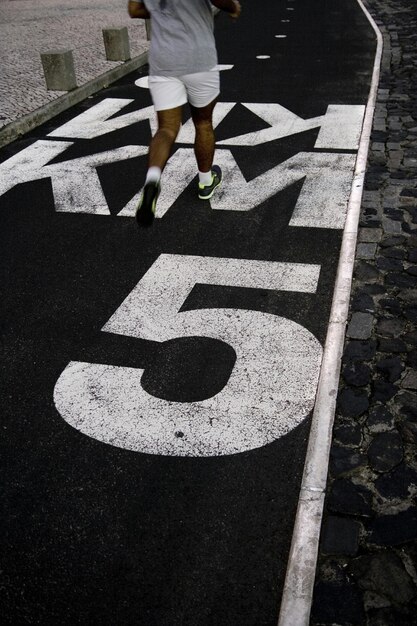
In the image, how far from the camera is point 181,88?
498cm

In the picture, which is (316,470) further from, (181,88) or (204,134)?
(204,134)

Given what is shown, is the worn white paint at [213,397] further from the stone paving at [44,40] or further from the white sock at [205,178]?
the stone paving at [44,40]

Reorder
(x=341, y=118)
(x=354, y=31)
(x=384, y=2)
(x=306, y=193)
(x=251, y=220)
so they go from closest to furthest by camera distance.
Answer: (x=251, y=220) < (x=306, y=193) < (x=341, y=118) < (x=354, y=31) < (x=384, y=2)

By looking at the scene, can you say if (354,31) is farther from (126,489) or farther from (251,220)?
(126,489)

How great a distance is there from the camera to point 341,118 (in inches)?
309

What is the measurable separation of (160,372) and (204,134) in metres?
2.72

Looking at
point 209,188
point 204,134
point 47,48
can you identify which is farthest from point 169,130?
point 47,48

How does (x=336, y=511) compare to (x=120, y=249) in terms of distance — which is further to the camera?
(x=120, y=249)

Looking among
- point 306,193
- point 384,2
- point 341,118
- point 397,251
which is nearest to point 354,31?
point 384,2

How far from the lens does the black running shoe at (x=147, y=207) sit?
181 inches

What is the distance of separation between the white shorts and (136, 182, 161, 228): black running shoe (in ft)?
2.65

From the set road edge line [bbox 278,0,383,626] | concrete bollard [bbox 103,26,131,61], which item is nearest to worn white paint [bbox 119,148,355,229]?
road edge line [bbox 278,0,383,626]

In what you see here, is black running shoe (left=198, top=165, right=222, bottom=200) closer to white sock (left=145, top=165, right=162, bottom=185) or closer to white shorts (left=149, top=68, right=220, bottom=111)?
white shorts (left=149, top=68, right=220, bottom=111)

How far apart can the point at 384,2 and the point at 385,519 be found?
1879 cm
